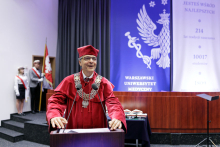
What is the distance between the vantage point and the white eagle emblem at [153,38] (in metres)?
6.11

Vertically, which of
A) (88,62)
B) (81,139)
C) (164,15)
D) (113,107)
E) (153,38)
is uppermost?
(164,15)

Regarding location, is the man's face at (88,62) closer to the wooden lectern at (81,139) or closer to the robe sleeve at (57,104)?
the robe sleeve at (57,104)

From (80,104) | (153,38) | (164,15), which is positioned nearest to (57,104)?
(80,104)

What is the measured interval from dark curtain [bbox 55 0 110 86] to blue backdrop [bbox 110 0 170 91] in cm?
52

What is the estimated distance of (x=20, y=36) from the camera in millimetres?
6238

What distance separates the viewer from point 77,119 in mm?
1715

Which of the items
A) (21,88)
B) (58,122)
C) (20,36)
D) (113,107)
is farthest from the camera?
(20,36)

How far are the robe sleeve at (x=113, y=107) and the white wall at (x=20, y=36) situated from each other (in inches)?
196

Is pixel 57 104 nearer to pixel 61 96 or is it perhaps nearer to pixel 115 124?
pixel 61 96

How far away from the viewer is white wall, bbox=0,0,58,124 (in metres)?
5.74

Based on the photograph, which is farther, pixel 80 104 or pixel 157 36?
pixel 157 36

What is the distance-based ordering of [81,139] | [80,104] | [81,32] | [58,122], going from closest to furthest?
[81,139] → [58,122] → [80,104] → [81,32]

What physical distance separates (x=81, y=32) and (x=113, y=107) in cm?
525

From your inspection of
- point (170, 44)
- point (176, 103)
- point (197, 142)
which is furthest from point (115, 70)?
point (197, 142)
